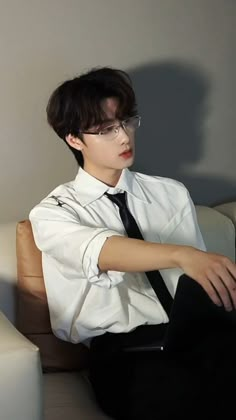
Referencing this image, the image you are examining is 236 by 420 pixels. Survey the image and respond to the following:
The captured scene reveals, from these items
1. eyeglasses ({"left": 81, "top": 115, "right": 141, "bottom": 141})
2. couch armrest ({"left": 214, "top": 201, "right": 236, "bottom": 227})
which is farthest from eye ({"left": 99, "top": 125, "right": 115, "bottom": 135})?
couch armrest ({"left": 214, "top": 201, "right": 236, "bottom": 227})

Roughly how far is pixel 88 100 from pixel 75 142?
0.12m

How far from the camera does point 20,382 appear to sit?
127 centimetres

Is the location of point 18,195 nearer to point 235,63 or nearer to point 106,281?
point 106,281

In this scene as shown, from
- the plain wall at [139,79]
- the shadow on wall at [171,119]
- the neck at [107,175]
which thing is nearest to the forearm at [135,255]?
the neck at [107,175]

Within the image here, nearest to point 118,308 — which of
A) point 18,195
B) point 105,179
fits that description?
point 105,179

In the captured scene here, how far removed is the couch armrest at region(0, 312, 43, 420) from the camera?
4.14 feet

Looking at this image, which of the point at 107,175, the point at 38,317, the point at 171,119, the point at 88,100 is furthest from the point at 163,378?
the point at 171,119

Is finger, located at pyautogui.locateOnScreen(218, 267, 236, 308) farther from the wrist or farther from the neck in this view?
the neck

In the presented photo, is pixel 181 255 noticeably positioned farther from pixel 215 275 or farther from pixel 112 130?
pixel 112 130

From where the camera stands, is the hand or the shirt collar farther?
the shirt collar

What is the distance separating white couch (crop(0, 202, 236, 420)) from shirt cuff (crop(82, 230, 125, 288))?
0.68 feet

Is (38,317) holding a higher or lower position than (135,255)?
lower

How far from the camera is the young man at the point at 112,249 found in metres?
1.43

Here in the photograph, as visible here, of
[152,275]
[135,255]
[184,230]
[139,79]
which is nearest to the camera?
[135,255]
